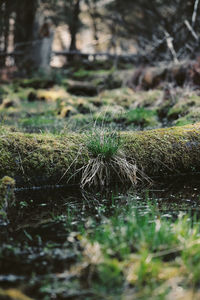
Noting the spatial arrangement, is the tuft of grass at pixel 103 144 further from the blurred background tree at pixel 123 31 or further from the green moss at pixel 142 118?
the blurred background tree at pixel 123 31

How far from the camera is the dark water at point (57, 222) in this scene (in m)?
2.03

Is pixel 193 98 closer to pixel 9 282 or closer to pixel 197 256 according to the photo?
pixel 197 256

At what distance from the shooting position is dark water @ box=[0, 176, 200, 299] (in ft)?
6.66

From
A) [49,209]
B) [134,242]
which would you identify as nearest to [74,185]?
[49,209]

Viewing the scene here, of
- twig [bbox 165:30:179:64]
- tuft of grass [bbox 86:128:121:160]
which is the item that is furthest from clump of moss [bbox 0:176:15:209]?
twig [bbox 165:30:179:64]

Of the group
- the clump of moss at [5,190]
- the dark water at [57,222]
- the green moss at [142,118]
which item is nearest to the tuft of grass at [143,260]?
the dark water at [57,222]

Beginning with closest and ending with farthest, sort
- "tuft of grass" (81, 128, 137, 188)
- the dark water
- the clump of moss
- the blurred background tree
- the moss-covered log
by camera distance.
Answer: the dark water < the clump of moss < the moss-covered log < "tuft of grass" (81, 128, 137, 188) < the blurred background tree

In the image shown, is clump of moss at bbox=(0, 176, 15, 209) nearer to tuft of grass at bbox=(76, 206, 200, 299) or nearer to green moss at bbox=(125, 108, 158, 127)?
tuft of grass at bbox=(76, 206, 200, 299)

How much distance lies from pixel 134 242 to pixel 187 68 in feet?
30.1

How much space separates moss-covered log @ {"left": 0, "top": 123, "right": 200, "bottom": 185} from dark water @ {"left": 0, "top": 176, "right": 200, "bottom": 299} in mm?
197

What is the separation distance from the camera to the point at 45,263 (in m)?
2.24

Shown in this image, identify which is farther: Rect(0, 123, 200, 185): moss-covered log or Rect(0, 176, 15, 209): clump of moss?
Rect(0, 123, 200, 185): moss-covered log

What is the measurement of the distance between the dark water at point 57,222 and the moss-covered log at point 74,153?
7.7 inches

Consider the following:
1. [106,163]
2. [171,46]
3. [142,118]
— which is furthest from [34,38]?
A: [106,163]
